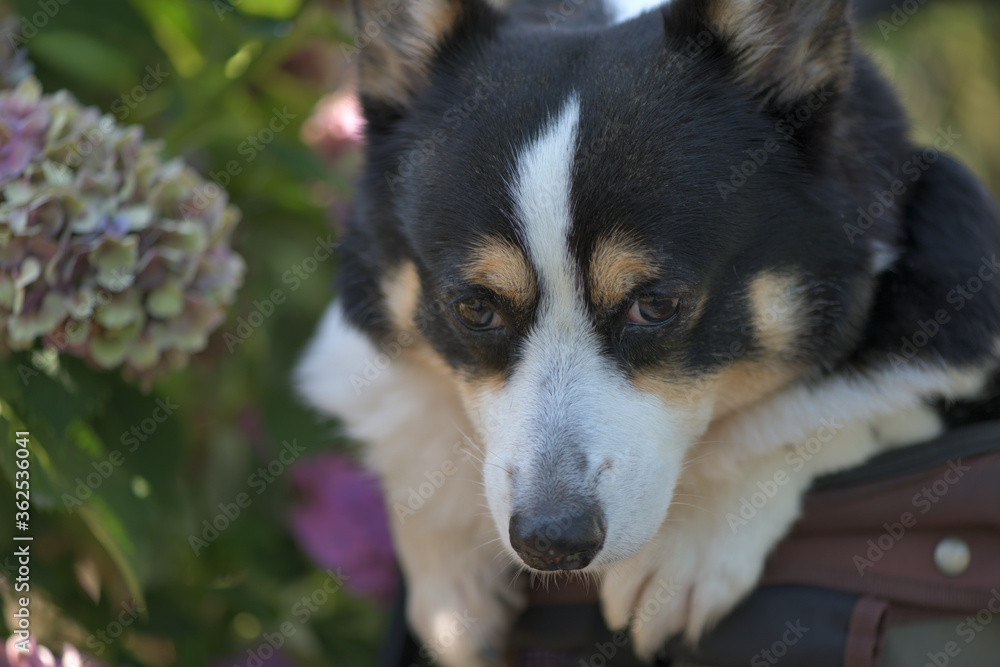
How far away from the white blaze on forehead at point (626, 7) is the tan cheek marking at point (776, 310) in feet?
2.07

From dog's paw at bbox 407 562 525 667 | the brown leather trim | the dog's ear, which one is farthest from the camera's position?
dog's paw at bbox 407 562 525 667

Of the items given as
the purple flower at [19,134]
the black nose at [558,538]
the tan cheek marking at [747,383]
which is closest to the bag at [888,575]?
the tan cheek marking at [747,383]

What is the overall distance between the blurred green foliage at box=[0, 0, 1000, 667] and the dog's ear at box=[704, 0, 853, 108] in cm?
47

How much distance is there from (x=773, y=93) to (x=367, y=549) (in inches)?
56.8

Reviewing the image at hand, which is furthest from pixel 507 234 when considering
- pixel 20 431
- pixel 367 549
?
pixel 367 549

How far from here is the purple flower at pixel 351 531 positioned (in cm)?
221

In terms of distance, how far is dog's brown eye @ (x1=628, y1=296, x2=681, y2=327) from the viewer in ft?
4.72

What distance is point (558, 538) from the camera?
1352 mm

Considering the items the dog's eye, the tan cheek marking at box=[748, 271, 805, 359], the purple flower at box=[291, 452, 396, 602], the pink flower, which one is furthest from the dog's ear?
the purple flower at box=[291, 452, 396, 602]

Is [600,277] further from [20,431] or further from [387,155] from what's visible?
[20,431]

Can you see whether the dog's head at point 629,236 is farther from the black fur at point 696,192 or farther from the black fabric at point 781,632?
the black fabric at point 781,632

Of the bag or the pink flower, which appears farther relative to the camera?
the pink flower

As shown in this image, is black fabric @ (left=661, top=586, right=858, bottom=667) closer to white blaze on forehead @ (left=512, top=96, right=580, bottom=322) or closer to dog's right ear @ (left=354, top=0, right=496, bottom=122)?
white blaze on forehead @ (left=512, top=96, right=580, bottom=322)

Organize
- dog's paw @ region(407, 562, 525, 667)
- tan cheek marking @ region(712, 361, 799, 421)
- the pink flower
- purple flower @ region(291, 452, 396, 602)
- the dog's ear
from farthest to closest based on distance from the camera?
the pink flower < purple flower @ region(291, 452, 396, 602) < dog's paw @ region(407, 562, 525, 667) < tan cheek marking @ region(712, 361, 799, 421) < the dog's ear
